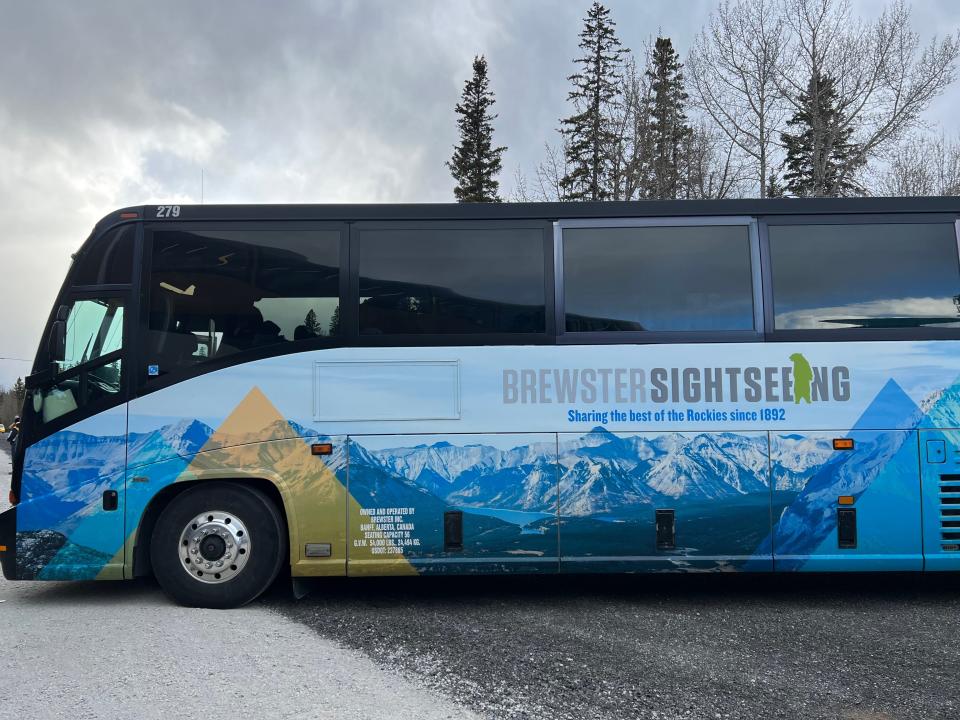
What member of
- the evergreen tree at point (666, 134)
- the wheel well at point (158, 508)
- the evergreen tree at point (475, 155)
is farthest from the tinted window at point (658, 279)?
the evergreen tree at point (475, 155)

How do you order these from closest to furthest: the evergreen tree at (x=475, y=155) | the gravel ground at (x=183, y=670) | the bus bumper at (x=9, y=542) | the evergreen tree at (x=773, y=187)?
the gravel ground at (x=183, y=670)
the bus bumper at (x=9, y=542)
the evergreen tree at (x=773, y=187)
the evergreen tree at (x=475, y=155)

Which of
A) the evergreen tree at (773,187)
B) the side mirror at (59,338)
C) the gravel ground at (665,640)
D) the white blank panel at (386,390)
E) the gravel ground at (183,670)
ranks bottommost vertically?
the gravel ground at (665,640)

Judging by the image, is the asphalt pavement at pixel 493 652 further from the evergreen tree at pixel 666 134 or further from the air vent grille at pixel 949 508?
the evergreen tree at pixel 666 134

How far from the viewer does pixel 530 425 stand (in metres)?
6.50

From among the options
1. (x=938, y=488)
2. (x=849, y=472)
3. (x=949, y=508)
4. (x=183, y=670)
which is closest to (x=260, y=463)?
(x=183, y=670)

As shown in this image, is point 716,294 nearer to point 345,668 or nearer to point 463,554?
point 463,554

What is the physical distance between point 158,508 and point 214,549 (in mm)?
595

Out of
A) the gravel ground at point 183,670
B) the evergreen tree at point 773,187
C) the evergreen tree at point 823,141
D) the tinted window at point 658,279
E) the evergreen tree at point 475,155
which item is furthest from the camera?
the evergreen tree at point 475,155

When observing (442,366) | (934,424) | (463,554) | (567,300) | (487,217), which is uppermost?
(487,217)

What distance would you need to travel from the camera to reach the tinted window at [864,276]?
658 cm

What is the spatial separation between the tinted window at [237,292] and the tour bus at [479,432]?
0.06 feet

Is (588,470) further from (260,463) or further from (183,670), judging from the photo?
(183,670)

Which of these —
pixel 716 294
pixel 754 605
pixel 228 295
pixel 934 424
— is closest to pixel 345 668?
pixel 228 295

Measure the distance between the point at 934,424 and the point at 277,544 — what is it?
5403 millimetres
